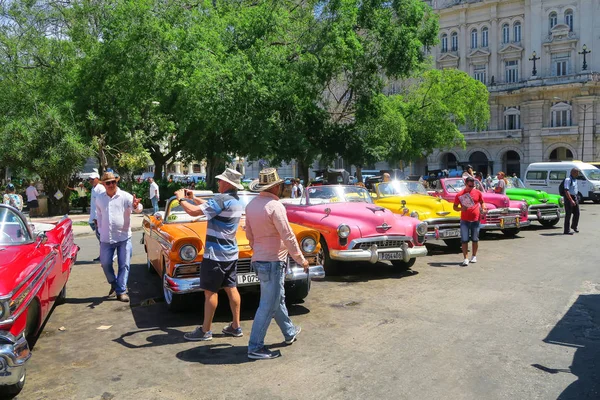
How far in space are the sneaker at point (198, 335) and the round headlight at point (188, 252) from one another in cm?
102

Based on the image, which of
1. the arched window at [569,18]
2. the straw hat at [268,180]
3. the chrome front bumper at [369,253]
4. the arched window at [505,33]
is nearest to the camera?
the straw hat at [268,180]

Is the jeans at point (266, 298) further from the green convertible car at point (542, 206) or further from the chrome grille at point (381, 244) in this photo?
the green convertible car at point (542, 206)

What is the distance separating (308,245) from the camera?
7355 mm

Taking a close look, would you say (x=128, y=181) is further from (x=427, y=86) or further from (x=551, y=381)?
(x=551, y=381)

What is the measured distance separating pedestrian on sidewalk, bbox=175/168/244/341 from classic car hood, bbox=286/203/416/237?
3522 millimetres

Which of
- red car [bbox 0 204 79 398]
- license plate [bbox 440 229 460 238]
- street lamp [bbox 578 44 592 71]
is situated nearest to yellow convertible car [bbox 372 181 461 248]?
license plate [bbox 440 229 460 238]

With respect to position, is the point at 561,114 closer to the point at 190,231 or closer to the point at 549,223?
the point at 549,223

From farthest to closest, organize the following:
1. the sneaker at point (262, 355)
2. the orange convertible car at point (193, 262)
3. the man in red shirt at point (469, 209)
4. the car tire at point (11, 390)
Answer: the man in red shirt at point (469, 209)
the orange convertible car at point (193, 262)
the sneaker at point (262, 355)
the car tire at point (11, 390)

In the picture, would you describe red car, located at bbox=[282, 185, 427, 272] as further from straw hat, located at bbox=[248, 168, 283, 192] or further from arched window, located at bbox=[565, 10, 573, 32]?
arched window, located at bbox=[565, 10, 573, 32]

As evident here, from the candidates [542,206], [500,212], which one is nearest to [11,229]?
[500,212]

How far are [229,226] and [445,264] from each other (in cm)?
608

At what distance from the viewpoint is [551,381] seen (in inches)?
177

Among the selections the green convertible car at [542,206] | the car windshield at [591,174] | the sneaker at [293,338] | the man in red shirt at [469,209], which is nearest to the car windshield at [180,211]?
the sneaker at [293,338]

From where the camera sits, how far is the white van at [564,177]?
95.3ft
